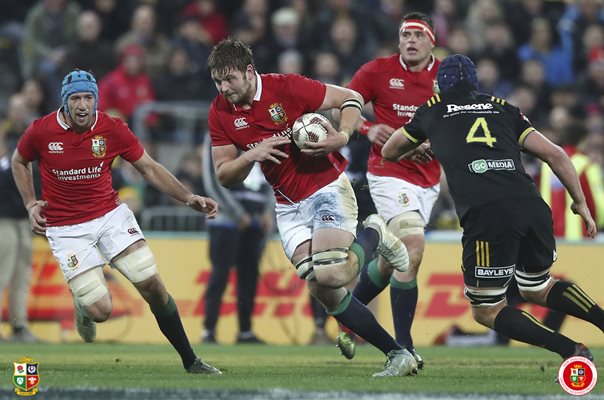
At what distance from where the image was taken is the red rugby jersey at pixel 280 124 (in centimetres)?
1020

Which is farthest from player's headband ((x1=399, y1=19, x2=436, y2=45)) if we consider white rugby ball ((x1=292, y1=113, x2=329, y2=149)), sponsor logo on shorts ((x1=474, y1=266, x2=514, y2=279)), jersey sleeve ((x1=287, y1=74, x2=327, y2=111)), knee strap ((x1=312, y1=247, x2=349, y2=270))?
sponsor logo on shorts ((x1=474, y1=266, x2=514, y2=279))

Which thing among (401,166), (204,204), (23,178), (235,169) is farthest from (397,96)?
(23,178)

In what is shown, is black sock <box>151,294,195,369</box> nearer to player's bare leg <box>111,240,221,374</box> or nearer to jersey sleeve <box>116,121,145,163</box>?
player's bare leg <box>111,240,221,374</box>

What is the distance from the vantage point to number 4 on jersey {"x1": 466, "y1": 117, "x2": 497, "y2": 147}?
31.0 ft

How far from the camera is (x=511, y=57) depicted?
2056 centimetres

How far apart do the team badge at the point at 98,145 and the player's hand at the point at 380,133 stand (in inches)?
93.3

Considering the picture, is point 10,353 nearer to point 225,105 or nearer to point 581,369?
point 225,105

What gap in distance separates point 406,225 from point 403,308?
0.75m

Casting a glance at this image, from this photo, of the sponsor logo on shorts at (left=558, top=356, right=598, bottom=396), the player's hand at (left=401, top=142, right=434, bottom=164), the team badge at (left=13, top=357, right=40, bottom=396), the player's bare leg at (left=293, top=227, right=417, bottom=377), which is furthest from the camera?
the player's hand at (left=401, top=142, right=434, bottom=164)

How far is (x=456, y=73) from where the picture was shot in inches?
380

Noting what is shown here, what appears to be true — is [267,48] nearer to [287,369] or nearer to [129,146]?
[129,146]

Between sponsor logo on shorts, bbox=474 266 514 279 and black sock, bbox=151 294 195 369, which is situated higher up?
sponsor logo on shorts, bbox=474 266 514 279

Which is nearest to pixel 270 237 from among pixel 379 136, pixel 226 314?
pixel 226 314

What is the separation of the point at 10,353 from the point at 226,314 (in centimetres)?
359
